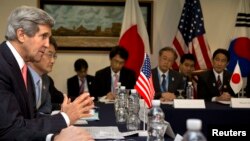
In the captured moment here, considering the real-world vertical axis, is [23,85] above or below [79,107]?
above

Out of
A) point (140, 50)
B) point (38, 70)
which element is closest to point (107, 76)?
point (140, 50)

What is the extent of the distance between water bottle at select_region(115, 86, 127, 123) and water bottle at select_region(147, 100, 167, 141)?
2.40ft

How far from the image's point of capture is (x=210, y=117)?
432cm

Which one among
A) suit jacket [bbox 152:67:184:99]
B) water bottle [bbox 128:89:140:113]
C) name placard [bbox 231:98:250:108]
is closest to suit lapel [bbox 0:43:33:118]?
water bottle [bbox 128:89:140:113]

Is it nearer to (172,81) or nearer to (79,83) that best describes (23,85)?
(172,81)

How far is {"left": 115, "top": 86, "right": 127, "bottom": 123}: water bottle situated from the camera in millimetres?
A: 3338

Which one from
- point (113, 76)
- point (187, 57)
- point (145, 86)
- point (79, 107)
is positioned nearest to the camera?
point (79, 107)

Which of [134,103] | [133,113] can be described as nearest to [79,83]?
[134,103]

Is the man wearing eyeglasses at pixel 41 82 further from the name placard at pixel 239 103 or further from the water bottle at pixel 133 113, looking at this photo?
the name placard at pixel 239 103

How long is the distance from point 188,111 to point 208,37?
2.97 m

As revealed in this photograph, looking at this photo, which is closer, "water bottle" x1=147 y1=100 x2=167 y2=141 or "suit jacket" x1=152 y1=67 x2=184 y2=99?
"water bottle" x1=147 y1=100 x2=167 y2=141

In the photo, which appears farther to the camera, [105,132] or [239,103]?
[239,103]

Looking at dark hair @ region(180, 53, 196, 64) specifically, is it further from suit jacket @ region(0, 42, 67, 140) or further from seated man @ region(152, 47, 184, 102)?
suit jacket @ region(0, 42, 67, 140)

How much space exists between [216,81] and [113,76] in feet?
4.30
